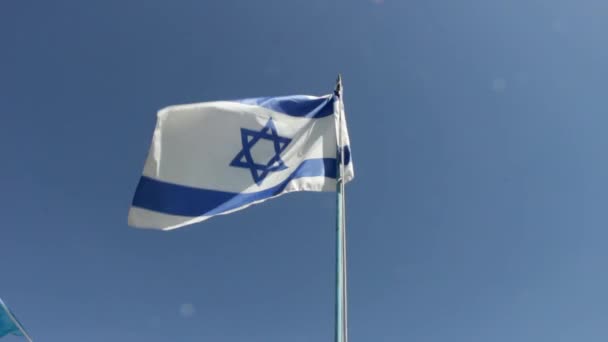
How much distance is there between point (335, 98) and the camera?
375 inches

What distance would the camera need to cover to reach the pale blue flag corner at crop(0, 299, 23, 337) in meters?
18.5

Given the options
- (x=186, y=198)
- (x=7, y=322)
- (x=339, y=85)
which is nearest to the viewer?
(x=186, y=198)

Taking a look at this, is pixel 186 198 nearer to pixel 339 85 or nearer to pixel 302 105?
pixel 302 105

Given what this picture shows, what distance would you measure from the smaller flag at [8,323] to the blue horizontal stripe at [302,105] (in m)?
15.3

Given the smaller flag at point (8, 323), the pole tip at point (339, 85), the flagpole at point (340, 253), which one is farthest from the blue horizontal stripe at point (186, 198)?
the smaller flag at point (8, 323)

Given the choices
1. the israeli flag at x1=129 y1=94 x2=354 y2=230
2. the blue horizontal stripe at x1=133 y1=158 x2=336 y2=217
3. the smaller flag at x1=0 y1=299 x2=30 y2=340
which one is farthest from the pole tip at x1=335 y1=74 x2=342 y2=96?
the smaller flag at x1=0 y1=299 x2=30 y2=340

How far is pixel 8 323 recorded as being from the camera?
61.2 feet

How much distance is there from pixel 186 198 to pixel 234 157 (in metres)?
1.16

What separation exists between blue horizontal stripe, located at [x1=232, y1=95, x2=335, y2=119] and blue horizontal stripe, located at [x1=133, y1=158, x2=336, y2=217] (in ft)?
5.46

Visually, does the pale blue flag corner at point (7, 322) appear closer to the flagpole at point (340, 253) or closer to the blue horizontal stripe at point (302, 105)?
the blue horizontal stripe at point (302, 105)

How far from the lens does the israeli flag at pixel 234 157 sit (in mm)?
8594

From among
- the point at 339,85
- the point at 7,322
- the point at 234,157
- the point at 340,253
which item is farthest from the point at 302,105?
the point at 7,322

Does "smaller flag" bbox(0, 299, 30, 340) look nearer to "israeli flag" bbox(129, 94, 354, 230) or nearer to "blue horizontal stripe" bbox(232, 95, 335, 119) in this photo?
"israeli flag" bbox(129, 94, 354, 230)

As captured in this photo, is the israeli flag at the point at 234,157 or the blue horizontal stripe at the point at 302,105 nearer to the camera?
the israeli flag at the point at 234,157
